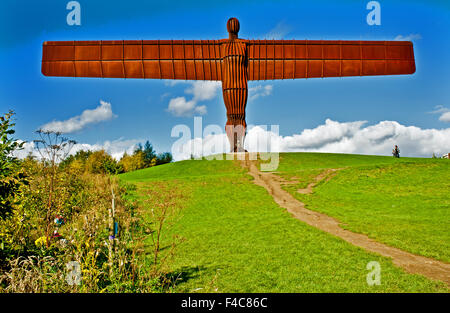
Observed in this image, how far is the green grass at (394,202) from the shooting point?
329 inches

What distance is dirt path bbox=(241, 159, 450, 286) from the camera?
20.3 feet

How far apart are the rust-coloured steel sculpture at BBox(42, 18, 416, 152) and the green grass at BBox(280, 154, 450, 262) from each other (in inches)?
282

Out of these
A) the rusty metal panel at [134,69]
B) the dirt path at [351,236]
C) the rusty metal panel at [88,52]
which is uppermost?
the rusty metal panel at [88,52]

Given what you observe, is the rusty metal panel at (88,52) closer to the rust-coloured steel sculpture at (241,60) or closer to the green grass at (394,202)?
the rust-coloured steel sculpture at (241,60)

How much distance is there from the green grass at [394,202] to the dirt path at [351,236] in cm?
35

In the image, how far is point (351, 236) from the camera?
8805 mm

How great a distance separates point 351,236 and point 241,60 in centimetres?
1562

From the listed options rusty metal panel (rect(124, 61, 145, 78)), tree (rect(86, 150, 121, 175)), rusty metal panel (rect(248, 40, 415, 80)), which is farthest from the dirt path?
rusty metal panel (rect(124, 61, 145, 78))

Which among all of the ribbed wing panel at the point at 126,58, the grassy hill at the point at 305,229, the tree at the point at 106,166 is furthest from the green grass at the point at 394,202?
the ribbed wing panel at the point at 126,58

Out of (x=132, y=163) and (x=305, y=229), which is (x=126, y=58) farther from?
(x=132, y=163)

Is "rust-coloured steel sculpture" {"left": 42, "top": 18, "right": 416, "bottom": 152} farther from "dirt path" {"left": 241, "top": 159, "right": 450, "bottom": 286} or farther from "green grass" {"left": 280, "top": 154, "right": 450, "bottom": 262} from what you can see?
"green grass" {"left": 280, "top": 154, "right": 450, "bottom": 262}
